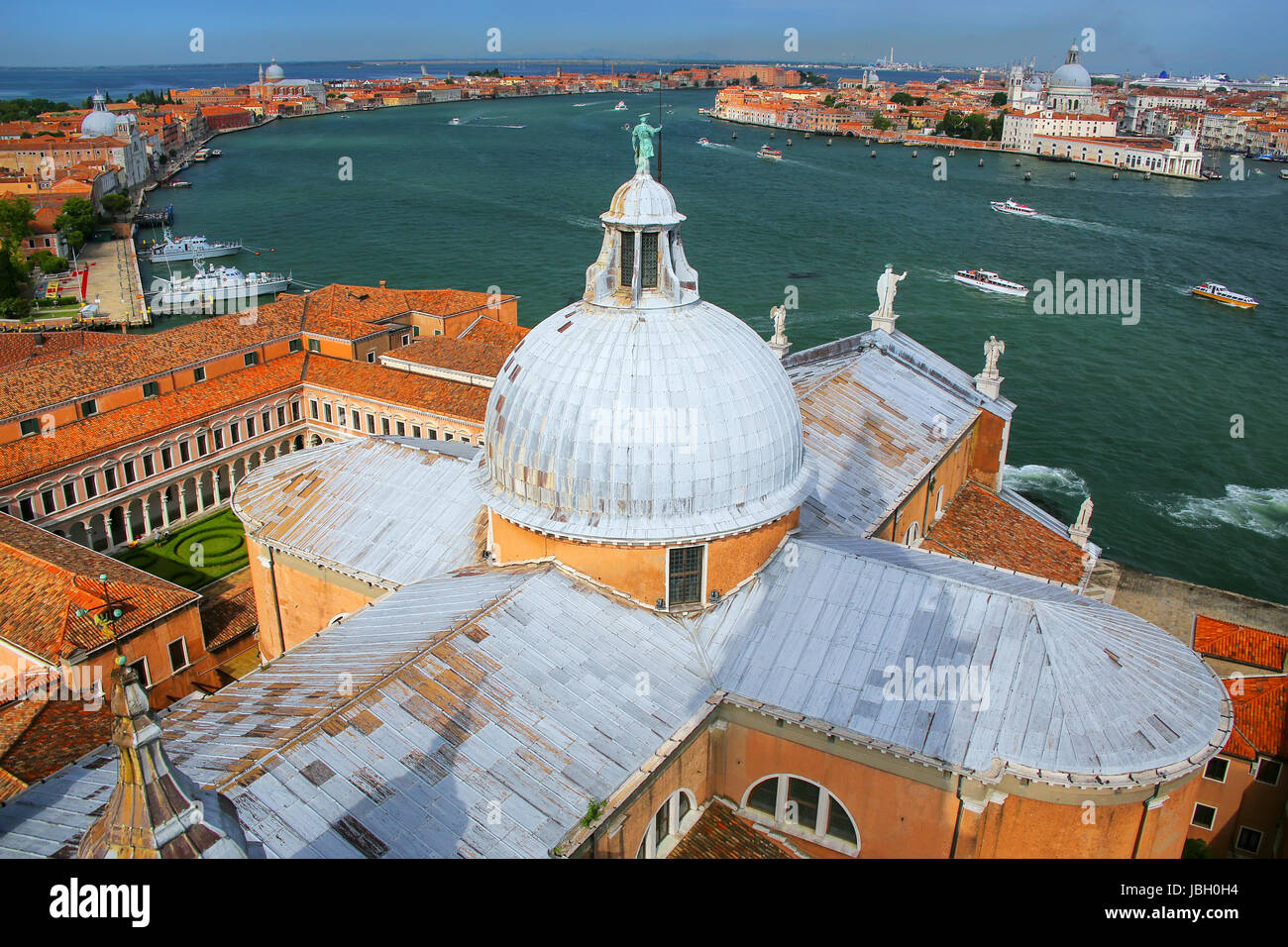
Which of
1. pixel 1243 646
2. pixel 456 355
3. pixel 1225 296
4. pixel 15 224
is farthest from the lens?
pixel 15 224

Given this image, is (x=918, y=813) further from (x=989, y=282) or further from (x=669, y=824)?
(x=989, y=282)

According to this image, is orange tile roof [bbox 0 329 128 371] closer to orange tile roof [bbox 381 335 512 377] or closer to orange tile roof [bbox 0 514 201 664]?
orange tile roof [bbox 381 335 512 377]

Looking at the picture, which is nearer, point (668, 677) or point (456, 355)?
point (668, 677)

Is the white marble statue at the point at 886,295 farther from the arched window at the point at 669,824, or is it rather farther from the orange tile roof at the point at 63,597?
the orange tile roof at the point at 63,597

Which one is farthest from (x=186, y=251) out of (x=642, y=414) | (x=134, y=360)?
(x=642, y=414)

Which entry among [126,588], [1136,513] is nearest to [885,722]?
[126,588]

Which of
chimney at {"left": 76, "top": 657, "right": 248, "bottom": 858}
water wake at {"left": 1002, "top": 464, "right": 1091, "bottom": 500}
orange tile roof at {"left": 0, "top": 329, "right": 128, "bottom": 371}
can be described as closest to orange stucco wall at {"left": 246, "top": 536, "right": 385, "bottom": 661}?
chimney at {"left": 76, "top": 657, "right": 248, "bottom": 858}
